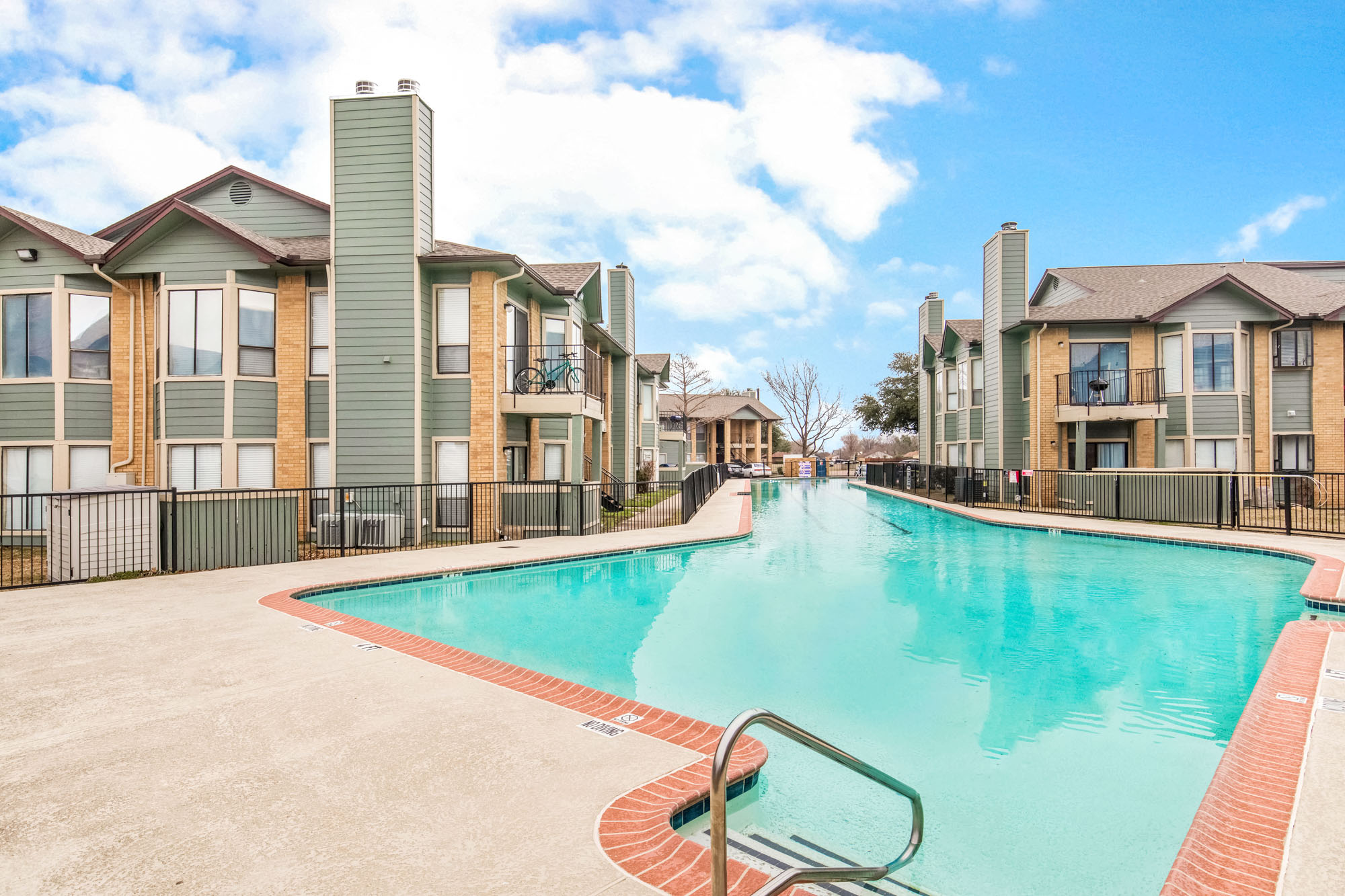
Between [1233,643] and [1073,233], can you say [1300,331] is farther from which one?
[1073,233]

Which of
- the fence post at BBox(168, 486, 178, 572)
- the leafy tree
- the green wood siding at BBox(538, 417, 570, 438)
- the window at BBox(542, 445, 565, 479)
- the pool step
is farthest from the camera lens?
the leafy tree

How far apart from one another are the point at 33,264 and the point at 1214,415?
31.6 meters

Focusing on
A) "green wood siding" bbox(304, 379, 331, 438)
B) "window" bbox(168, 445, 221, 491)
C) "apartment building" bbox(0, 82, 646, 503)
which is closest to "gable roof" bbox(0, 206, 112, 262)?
"apartment building" bbox(0, 82, 646, 503)

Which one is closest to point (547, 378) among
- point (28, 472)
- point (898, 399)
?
point (28, 472)

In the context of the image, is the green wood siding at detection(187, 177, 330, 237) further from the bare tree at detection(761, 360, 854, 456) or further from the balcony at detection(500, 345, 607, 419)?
the bare tree at detection(761, 360, 854, 456)

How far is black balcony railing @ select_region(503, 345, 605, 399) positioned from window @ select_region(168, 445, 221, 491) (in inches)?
243

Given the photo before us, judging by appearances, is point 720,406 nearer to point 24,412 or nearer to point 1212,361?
point 1212,361

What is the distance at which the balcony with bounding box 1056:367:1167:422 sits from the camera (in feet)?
69.7

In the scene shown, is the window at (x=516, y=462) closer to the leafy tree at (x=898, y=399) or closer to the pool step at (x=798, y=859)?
the pool step at (x=798, y=859)

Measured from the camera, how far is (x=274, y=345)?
14.9 metres

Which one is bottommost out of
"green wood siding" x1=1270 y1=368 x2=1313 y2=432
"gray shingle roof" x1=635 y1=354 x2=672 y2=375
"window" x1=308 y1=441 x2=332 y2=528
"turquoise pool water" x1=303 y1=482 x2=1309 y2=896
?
"turquoise pool water" x1=303 y1=482 x2=1309 y2=896

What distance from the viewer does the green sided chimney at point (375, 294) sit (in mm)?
14445

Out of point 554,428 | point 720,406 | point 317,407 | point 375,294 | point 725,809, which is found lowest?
point 725,809

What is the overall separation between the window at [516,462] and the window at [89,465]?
8.38 metres
